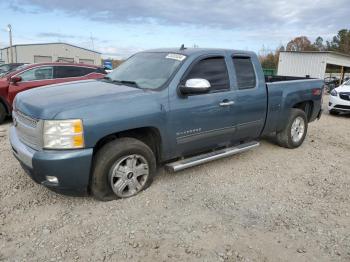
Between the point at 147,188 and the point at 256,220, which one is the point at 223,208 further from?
the point at 147,188

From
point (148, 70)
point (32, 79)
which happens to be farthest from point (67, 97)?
point (32, 79)

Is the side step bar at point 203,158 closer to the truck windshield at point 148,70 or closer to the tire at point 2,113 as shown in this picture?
Result: the truck windshield at point 148,70

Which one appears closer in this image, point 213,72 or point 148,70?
point 148,70

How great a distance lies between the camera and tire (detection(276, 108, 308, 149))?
613cm

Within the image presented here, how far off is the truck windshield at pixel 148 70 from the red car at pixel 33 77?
3581 millimetres

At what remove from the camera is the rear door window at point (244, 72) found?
16.2ft

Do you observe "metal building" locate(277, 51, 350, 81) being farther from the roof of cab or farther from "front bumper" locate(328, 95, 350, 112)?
the roof of cab

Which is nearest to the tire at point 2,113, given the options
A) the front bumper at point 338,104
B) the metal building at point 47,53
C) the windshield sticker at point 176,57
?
the windshield sticker at point 176,57

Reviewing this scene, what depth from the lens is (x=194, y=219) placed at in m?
3.61

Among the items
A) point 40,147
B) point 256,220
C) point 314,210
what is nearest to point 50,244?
point 40,147

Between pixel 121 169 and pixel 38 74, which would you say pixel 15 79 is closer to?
pixel 38 74

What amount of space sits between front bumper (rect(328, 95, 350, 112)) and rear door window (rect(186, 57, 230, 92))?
8043 millimetres

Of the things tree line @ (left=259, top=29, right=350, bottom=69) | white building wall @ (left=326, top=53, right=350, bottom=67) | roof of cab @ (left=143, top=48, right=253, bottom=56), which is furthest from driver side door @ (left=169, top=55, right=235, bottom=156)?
tree line @ (left=259, top=29, right=350, bottom=69)

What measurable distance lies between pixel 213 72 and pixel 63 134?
2337 mm
